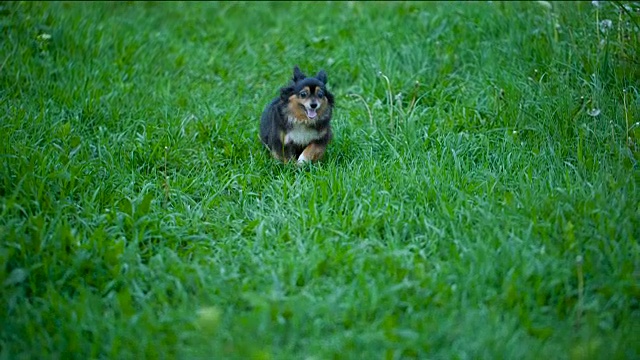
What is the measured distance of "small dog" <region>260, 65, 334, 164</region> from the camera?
5.35 m

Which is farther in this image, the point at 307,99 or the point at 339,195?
the point at 307,99

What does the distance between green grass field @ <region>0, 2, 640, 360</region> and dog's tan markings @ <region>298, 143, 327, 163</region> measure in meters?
0.13

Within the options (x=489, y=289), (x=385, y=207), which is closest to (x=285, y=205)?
(x=385, y=207)

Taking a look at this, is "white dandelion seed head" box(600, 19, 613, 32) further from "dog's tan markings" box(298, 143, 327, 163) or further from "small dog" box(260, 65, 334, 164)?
"dog's tan markings" box(298, 143, 327, 163)

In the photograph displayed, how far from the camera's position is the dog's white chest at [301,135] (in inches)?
213

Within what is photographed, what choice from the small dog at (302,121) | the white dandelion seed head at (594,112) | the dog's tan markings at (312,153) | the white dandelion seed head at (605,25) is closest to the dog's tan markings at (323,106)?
the small dog at (302,121)

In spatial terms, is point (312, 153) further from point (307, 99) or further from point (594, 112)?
point (594, 112)

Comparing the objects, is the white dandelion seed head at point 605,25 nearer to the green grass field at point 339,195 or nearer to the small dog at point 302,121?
the green grass field at point 339,195

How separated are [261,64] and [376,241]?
3.79 metres

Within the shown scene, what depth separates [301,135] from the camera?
5426 mm

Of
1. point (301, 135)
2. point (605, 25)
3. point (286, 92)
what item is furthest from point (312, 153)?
point (605, 25)

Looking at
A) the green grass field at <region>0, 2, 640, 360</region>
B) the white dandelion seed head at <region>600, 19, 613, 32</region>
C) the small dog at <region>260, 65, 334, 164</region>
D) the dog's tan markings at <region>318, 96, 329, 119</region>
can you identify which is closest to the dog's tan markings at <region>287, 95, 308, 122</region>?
the small dog at <region>260, 65, 334, 164</region>

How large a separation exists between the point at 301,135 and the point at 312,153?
174mm

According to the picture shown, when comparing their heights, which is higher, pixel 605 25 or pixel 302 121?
pixel 605 25
